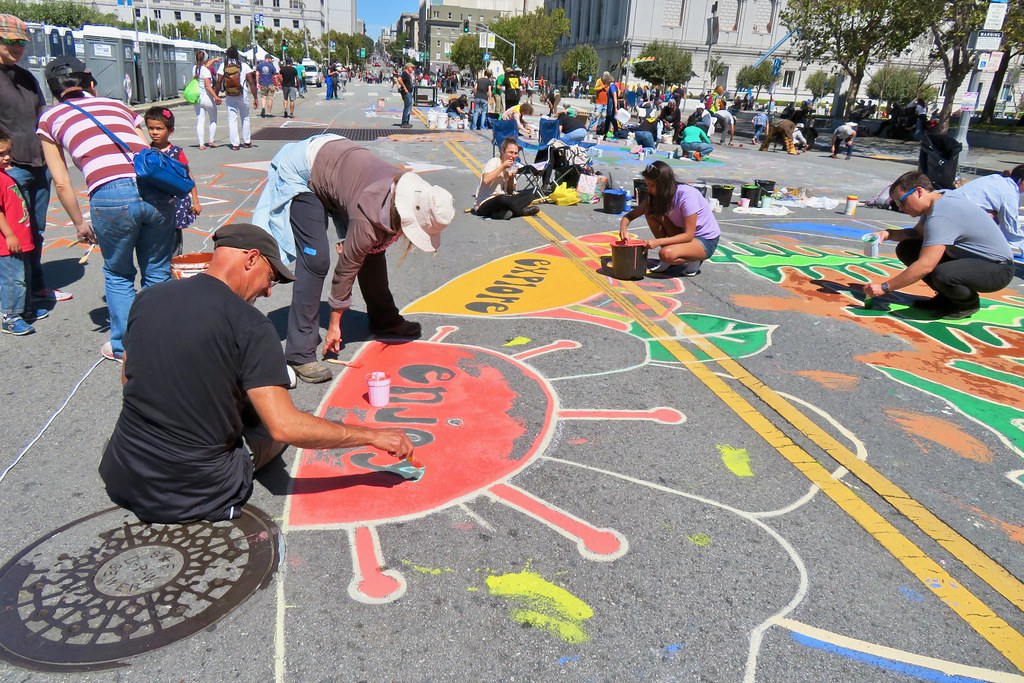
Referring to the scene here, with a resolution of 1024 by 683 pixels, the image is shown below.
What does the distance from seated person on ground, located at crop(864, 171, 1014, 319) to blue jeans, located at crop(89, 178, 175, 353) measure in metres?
5.70

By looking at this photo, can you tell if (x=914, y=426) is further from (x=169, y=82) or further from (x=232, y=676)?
(x=169, y=82)

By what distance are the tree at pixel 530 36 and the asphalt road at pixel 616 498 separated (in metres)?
70.0

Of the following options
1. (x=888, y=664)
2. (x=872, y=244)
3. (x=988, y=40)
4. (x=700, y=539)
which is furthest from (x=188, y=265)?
(x=988, y=40)

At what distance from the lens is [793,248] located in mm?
8891

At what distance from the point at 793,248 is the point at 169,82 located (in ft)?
99.7

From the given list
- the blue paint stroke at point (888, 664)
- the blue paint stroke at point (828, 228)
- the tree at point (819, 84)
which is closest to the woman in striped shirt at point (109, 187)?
the blue paint stroke at point (888, 664)

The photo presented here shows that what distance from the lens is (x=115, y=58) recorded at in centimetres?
2320

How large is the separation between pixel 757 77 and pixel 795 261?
71133 mm

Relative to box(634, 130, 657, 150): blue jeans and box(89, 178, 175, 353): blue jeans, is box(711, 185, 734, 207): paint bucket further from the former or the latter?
box(89, 178, 175, 353): blue jeans

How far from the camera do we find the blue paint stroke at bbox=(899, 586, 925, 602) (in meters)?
2.77

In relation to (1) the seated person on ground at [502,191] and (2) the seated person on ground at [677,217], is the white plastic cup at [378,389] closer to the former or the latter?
(2) the seated person on ground at [677,217]

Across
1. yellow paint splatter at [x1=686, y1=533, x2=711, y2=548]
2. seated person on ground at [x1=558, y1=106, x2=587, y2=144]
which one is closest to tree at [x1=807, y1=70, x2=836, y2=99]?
seated person on ground at [x1=558, y1=106, x2=587, y2=144]

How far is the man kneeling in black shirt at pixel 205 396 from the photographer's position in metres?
2.60

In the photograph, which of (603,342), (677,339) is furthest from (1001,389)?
(603,342)
